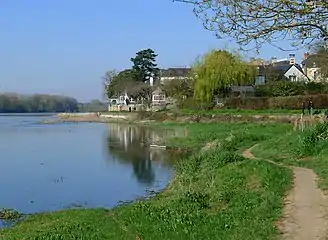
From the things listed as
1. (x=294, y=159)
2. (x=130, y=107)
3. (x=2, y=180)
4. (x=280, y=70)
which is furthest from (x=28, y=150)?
(x=130, y=107)

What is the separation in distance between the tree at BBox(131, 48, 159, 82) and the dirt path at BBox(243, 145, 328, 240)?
94679 millimetres

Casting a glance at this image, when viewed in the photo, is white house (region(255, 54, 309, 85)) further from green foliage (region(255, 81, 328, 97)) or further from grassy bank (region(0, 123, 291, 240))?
grassy bank (region(0, 123, 291, 240))

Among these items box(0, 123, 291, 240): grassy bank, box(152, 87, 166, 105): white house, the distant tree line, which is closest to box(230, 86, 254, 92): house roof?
box(152, 87, 166, 105): white house

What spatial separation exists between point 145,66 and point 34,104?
88.6 m

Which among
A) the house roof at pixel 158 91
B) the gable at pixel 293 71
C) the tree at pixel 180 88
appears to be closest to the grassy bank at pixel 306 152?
the tree at pixel 180 88

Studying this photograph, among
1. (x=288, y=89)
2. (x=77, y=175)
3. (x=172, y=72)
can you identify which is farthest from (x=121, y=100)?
(x=77, y=175)

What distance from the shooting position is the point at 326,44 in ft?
25.9

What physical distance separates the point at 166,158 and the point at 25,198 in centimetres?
1352

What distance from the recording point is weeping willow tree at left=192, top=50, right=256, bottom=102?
6556cm

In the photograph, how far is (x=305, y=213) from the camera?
937 centimetres

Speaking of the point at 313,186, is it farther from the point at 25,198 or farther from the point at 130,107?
the point at 130,107

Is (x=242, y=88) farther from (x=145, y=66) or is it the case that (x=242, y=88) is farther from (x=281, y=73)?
(x=145, y=66)

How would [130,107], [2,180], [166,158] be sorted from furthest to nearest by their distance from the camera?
[130,107], [166,158], [2,180]

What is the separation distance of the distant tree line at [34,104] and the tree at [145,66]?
→ 7517cm
